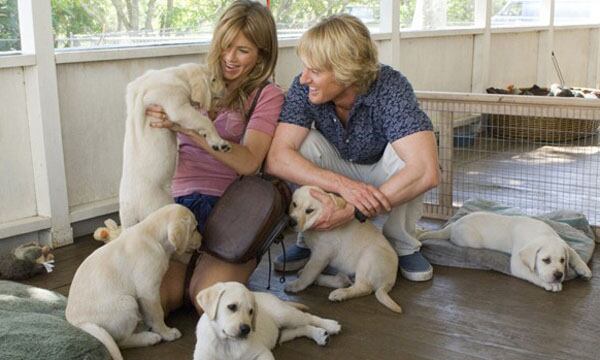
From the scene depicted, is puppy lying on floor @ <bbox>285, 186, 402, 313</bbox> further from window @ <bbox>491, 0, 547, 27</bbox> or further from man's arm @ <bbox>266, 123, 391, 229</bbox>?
window @ <bbox>491, 0, 547, 27</bbox>

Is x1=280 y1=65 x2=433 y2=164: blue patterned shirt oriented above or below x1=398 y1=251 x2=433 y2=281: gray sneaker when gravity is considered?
above

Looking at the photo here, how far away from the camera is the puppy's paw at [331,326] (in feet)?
9.86

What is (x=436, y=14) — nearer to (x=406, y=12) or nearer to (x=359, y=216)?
(x=406, y=12)

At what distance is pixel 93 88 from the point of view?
4.46 m

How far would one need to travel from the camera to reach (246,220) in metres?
3.10

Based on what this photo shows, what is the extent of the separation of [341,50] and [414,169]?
58 centimetres

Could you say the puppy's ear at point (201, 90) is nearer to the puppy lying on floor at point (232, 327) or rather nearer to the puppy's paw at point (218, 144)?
the puppy's paw at point (218, 144)

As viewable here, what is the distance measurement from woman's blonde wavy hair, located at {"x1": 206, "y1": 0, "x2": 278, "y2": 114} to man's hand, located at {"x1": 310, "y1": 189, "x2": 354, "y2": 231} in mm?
520

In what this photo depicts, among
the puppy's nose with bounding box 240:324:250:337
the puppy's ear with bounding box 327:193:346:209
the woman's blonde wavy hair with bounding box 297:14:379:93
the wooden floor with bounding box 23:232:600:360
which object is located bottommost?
the wooden floor with bounding box 23:232:600:360

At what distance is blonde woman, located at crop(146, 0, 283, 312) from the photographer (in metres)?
3.31

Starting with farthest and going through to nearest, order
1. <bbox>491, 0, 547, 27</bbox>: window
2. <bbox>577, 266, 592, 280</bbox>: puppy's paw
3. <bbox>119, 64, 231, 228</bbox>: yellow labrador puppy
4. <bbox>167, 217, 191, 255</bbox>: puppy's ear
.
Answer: <bbox>491, 0, 547, 27</bbox>: window, <bbox>577, 266, 592, 280</bbox>: puppy's paw, <bbox>119, 64, 231, 228</bbox>: yellow labrador puppy, <bbox>167, 217, 191, 255</bbox>: puppy's ear

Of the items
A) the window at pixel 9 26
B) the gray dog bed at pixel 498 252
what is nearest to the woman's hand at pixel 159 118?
the window at pixel 9 26

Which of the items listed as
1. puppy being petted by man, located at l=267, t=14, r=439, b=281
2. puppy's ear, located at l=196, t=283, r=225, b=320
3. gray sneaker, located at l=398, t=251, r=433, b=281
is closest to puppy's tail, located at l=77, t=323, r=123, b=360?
puppy's ear, located at l=196, t=283, r=225, b=320

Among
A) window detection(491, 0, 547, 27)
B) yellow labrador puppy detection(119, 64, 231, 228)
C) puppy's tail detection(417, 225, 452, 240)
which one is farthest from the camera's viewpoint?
window detection(491, 0, 547, 27)
